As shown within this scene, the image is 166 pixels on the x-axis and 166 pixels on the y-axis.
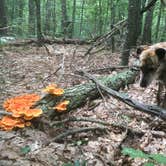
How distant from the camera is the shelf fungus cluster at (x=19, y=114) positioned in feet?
17.8

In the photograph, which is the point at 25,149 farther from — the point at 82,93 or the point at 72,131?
the point at 82,93

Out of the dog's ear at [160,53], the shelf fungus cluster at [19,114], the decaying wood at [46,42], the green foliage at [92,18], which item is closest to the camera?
the shelf fungus cluster at [19,114]

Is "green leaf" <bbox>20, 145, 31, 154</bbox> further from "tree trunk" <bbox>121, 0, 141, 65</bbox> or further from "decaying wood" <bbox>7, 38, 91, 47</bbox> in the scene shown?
"decaying wood" <bbox>7, 38, 91, 47</bbox>

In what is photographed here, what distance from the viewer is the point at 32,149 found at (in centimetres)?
527

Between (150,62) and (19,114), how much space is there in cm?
272

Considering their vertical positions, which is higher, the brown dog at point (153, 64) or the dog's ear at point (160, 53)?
the dog's ear at point (160, 53)

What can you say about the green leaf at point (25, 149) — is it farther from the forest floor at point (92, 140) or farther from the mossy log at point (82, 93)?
the mossy log at point (82, 93)

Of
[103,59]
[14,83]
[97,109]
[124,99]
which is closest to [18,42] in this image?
[103,59]

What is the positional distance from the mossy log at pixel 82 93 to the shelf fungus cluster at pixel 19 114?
479mm

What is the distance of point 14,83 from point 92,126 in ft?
11.9

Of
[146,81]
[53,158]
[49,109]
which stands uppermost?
[146,81]

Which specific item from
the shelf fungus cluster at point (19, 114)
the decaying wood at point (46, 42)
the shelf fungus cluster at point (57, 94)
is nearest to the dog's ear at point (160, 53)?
the shelf fungus cluster at point (57, 94)

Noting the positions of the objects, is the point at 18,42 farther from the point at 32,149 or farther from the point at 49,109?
the point at 32,149

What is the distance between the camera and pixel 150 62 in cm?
650
